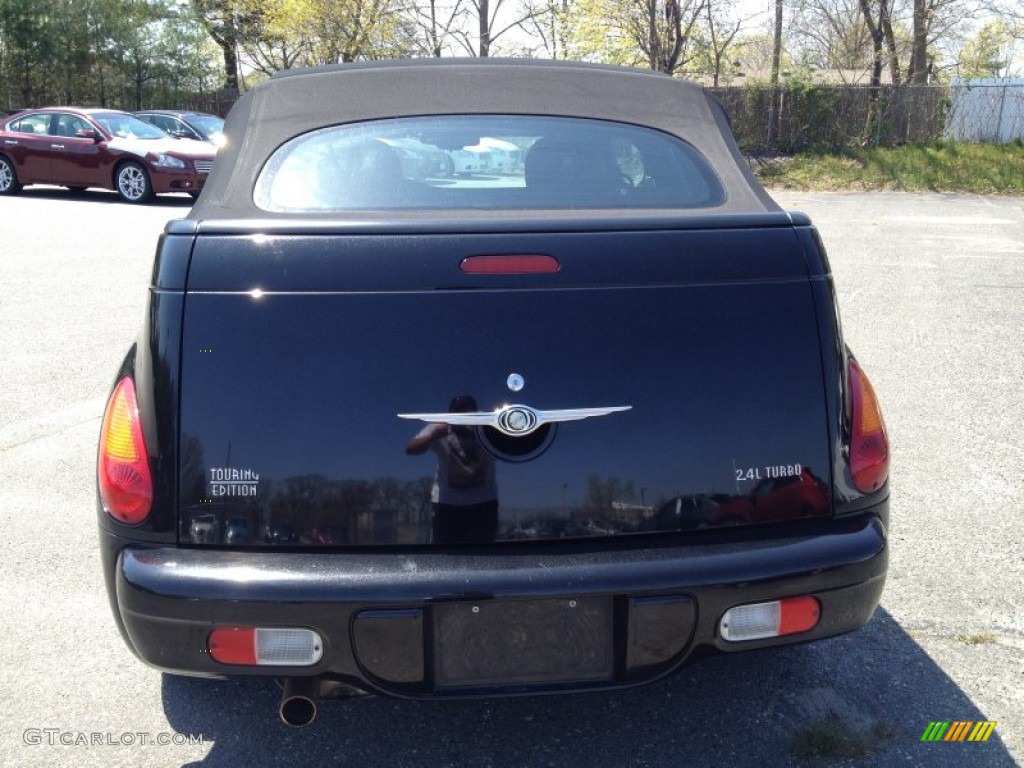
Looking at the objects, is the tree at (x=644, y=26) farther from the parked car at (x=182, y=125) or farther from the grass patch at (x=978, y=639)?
the grass patch at (x=978, y=639)

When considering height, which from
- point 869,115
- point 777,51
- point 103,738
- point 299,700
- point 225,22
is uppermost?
point 225,22

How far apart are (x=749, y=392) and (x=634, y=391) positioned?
281 millimetres

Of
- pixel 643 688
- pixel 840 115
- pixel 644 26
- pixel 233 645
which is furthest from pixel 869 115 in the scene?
pixel 233 645

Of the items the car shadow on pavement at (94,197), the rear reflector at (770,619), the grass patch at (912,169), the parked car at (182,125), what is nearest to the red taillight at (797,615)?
the rear reflector at (770,619)

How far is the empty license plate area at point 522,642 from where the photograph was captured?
2188 mm

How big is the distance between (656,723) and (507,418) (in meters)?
1.13

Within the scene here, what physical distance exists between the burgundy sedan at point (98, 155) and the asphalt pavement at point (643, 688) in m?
10.3

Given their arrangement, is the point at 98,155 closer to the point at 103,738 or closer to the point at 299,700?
the point at 103,738

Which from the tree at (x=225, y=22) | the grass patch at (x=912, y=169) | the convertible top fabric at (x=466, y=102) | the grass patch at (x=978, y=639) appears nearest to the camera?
the convertible top fabric at (x=466, y=102)

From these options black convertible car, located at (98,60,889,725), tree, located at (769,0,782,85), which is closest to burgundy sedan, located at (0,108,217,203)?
tree, located at (769,0,782,85)

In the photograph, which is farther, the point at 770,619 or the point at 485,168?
the point at 485,168

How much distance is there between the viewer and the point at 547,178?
2982mm

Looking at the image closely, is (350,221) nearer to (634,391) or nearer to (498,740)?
(634,391)

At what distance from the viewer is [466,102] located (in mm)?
3229
